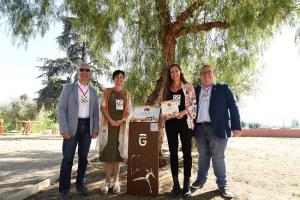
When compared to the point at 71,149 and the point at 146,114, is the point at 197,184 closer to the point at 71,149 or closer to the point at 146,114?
the point at 146,114

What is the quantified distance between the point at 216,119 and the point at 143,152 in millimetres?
1093

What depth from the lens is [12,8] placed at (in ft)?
22.9

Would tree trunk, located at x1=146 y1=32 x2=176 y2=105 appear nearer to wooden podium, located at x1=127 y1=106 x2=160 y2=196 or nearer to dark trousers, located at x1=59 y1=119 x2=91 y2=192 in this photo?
wooden podium, located at x1=127 y1=106 x2=160 y2=196

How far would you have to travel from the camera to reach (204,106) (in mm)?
5738

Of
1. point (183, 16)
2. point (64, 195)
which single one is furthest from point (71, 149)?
point (183, 16)

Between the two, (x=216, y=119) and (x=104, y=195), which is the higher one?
(x=216, y=119)

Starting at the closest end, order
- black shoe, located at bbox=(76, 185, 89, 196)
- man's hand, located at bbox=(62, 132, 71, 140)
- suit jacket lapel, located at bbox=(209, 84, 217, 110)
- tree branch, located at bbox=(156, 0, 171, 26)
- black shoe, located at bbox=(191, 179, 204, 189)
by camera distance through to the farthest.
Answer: man's hand, located at bbox=(62, 132, 71, 140) < black shoe, located at bbox=(76, 185, 89, 196) < suit jacket lapel, located at bbox=(209, 84, 217, 110) < black shoe, located at bbox=(191, 179, 204, 189) < tree branch, located at bbox=(156, 0, 171, 26)

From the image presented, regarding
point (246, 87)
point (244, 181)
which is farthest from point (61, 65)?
point (244, 181)

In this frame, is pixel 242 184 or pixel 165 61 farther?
pixel 165 61

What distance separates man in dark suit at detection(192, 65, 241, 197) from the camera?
5.61 meters

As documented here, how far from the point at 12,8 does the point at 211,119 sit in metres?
3.90

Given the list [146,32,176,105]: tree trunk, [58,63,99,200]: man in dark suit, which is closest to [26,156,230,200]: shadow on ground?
[58,63,99,200]: man in dark suit

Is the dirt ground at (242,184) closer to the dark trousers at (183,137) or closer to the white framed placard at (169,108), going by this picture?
the dark trousers at (183,137)

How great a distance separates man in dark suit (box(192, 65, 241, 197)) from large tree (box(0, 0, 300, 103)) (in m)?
1.53
